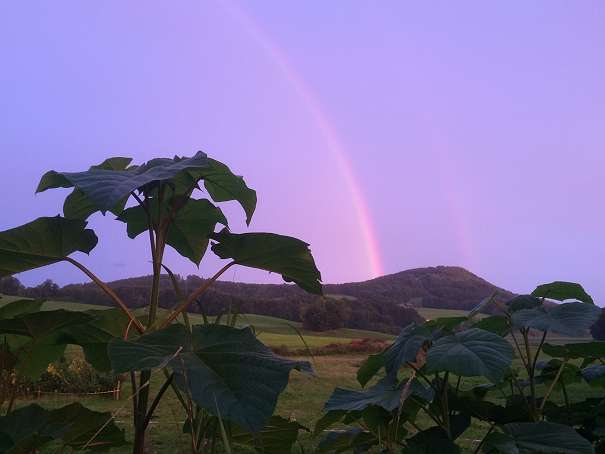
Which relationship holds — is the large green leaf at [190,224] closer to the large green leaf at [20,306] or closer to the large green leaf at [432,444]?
the large green leaf at [20,306]

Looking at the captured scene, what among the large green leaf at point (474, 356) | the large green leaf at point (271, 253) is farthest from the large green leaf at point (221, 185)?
the large green leaf at point (474, 356)

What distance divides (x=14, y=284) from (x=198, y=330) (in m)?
1.20

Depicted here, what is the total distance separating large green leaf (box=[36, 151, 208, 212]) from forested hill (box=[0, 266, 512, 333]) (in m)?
A: 0.23

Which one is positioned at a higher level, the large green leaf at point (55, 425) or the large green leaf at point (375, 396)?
the large green leaf at point (375, 396)

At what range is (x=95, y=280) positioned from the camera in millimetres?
838

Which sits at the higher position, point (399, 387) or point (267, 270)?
point (267, 270)

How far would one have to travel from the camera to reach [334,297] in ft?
7.95

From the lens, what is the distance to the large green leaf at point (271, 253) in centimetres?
89

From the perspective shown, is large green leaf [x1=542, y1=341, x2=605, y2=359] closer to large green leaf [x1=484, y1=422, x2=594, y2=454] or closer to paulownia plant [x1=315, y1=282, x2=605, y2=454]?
paulownia plant [x1=315, y1=282, x2=605, y2=454]

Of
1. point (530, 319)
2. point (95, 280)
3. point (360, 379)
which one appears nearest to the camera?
point (95, 280)

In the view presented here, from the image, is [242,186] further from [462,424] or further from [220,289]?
[462,424]

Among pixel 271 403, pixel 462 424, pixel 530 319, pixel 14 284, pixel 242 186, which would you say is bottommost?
pixel 462 424

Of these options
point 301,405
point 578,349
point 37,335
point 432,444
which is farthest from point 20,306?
point 301,405

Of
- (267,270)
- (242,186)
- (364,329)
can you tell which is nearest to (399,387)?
(267,270)
